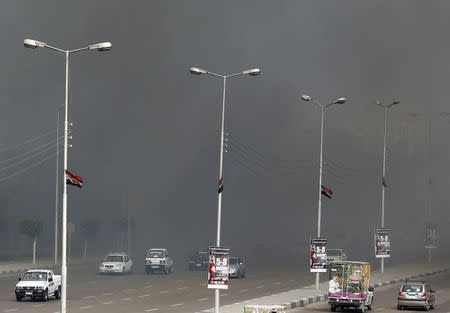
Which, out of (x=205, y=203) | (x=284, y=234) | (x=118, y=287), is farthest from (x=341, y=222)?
(x=118, y=287)

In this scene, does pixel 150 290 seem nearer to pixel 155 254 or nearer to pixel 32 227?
pixel 155 254

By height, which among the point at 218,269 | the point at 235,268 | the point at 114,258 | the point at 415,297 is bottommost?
the point at 235,268

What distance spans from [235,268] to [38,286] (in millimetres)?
24169

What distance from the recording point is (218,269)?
147 feet

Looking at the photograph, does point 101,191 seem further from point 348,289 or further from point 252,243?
point 348,289

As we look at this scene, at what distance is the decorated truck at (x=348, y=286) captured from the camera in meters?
51.0

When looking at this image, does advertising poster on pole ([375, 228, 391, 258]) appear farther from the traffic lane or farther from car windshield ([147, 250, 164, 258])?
car windshield ([147, 250, 164, 258])

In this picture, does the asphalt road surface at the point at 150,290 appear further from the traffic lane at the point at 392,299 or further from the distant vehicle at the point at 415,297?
the distant vehicle at the point at 415,297

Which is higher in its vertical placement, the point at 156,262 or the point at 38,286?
the point at 38,286

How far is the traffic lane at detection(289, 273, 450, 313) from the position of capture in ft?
178

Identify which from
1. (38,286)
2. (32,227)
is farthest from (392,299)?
(32,227)

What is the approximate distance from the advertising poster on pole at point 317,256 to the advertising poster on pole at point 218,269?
1610cm

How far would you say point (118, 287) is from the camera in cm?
6762

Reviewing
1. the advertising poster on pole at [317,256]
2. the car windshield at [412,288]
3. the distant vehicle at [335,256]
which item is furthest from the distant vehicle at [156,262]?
the car windshield at [412,288]
